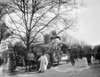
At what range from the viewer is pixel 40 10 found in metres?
1.91

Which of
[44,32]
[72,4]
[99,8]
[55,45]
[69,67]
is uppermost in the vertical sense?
[72,4]

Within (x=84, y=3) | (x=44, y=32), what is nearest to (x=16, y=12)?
(x=44, y=32)

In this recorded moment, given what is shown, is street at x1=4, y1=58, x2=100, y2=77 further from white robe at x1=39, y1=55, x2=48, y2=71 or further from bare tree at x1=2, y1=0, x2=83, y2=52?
bare tree at x1=2, y1=0, x2=83, y2=52

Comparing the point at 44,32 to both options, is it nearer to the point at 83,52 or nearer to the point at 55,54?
the point at 55,54

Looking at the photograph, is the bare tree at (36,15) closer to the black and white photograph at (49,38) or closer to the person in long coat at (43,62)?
the black and white photograph at (49,38)

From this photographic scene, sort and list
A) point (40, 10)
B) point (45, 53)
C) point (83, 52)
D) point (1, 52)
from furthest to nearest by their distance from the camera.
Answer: point (1, 52) < point (40, 10) < point (45, 53) < point (83, 52)

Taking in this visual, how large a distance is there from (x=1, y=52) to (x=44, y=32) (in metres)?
0.76

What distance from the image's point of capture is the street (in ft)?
4.92

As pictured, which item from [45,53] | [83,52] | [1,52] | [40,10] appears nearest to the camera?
[83,52]

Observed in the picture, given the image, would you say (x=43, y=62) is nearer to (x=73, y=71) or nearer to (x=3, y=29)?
(x=73, y=71)

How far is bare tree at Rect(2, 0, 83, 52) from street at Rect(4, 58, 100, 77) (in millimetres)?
362

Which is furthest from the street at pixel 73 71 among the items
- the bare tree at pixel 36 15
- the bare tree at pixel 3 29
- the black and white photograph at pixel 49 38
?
the bare tree at pixel 3 29

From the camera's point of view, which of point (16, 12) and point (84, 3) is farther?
point (16, 12)

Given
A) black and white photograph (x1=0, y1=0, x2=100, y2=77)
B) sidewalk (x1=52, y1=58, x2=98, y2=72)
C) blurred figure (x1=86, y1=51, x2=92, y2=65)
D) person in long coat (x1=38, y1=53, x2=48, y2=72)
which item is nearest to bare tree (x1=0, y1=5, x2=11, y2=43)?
black and white photograph (x1=0, y1=0, x2=100, y2=77)
